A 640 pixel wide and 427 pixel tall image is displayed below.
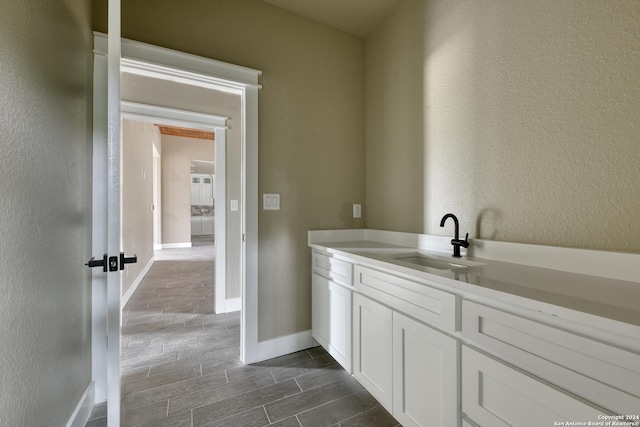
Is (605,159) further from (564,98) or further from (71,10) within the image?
(71,10)

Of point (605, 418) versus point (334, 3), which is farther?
point (334, 3)

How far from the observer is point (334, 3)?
2.07 meters

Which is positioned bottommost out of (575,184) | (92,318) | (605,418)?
(92,318)

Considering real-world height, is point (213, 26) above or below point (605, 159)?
above

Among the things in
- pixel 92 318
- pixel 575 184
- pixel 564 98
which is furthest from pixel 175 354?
pixel 564 98

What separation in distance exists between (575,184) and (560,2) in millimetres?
823

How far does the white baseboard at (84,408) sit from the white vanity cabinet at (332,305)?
1.43m

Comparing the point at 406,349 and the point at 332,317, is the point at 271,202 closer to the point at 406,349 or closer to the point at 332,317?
the point at 332,317

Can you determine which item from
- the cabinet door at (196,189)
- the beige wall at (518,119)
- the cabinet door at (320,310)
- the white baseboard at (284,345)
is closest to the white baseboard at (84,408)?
the white baseboard at (284,345)

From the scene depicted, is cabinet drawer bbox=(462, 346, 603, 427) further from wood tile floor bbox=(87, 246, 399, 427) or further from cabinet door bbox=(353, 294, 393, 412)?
wood tile floor bbox=(87, 246, 399, 427)

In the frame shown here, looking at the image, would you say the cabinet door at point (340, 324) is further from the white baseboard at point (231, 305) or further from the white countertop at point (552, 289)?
the white baseboard at point (231, 305)

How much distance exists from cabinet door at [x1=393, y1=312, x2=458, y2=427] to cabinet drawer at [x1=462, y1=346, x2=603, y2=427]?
0.19 ft

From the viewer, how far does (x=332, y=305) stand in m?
1.89

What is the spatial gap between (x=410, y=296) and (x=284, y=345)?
1.34 metres
